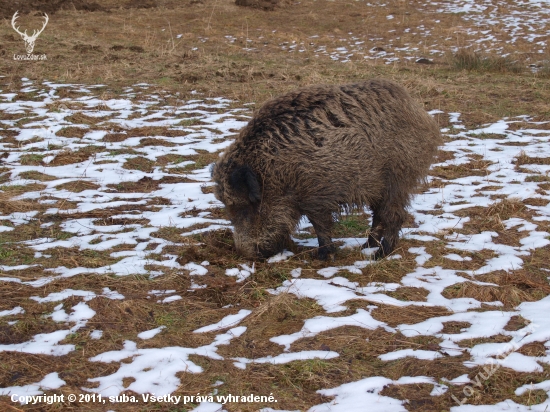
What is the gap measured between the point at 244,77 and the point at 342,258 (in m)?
7.94

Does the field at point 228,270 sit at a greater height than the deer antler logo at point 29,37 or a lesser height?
lesser

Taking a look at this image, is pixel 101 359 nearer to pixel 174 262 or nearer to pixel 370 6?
pixel 174 262

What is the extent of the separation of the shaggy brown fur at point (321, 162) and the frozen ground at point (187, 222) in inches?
19.1

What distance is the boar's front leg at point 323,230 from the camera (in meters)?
5.55

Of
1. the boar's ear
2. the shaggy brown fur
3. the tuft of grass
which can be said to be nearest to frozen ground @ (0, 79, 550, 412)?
the shaggy brown fur

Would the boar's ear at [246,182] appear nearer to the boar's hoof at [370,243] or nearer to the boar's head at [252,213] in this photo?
the boar's head at [252,213]

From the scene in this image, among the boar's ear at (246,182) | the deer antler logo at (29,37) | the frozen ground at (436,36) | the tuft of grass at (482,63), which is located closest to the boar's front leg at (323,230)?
the boar's ear at (246,182)

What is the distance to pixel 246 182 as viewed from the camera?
17.4 ft

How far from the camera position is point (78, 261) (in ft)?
17.3

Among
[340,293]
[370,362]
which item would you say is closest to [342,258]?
[340,293]

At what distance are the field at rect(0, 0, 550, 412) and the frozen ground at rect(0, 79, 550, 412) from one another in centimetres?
2

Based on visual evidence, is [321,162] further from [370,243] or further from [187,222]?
[187,222]

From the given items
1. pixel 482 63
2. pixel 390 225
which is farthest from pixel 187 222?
pixel 482 63

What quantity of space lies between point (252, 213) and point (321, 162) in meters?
0.86
